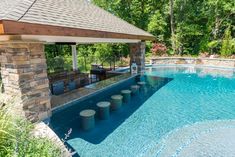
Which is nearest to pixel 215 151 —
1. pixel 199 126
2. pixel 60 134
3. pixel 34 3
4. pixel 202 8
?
pixel 199 126

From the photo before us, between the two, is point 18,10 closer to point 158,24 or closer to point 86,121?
point 86,121

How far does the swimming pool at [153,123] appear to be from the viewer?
5.13m

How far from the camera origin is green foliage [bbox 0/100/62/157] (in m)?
3.01

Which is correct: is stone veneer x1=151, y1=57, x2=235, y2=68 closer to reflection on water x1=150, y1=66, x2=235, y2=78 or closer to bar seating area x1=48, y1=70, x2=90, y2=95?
reflection on water x1=150, y1=66, x2=235, y2=78

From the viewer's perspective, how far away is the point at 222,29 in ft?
73.2

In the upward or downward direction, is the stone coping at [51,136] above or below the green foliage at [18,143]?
below

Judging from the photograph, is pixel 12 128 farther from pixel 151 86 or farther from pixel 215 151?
pixel 151 86

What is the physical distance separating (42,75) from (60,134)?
6.48 ft

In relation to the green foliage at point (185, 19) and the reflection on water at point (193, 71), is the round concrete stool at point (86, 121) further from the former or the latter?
the green foliage at point (185, 19)

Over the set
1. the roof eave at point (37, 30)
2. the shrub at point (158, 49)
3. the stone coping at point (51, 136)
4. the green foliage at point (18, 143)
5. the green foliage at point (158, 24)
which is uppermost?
the green foliage at point (158, 24)

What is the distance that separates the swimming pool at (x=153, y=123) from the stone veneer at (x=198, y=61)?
7.74 meters

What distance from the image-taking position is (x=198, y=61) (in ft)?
63.2

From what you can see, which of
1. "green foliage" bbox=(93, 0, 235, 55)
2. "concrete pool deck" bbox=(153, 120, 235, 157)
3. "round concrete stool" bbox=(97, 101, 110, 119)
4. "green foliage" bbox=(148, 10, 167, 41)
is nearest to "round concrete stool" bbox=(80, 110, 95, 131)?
"round concrete stool" bbox=(97, 101, 110, 119)

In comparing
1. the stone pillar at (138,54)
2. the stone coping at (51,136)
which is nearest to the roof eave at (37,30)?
the stone coping at (51,136)
